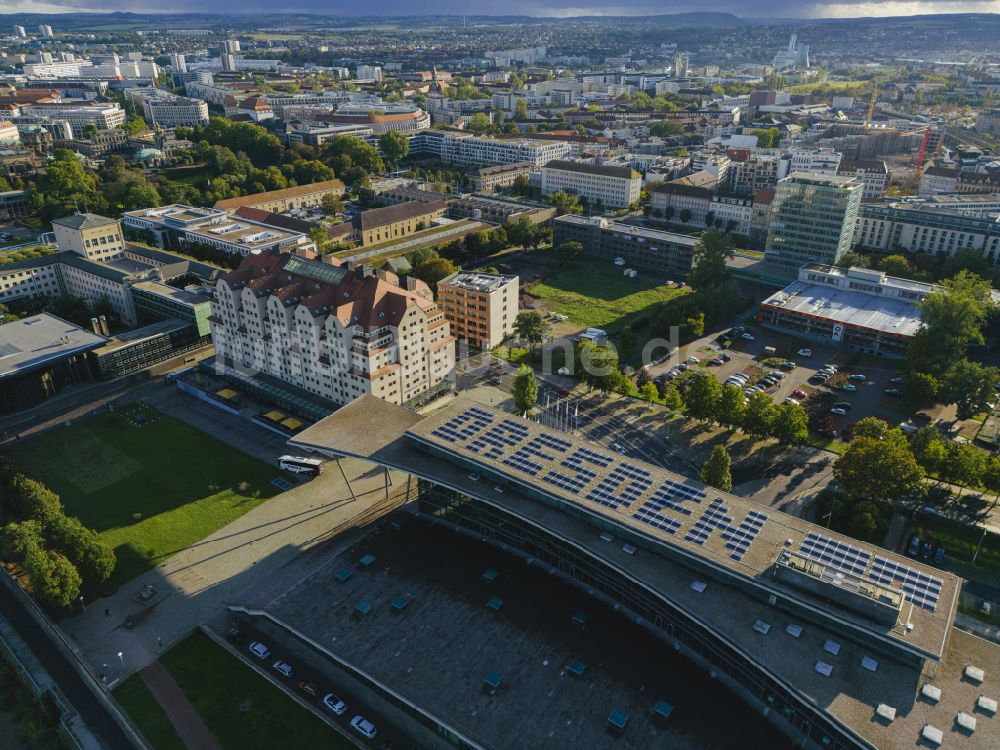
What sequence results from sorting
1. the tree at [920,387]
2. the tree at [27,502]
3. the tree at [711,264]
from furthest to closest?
the tree at [711,264] → the tree at [920,387] → the tree at [27,502]

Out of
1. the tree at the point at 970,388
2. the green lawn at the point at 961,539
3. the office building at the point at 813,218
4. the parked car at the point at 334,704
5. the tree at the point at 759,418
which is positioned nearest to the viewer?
the parked car at the point at 334,704

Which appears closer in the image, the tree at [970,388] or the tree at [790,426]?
the tree at [790,426]

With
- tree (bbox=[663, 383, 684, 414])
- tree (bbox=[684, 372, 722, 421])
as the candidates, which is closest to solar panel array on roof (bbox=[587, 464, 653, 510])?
tree (bbox=[684, 372, 722, 421])

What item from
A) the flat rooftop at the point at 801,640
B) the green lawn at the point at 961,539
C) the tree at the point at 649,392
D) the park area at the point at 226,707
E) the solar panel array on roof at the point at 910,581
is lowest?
the park area at the point at 226,707

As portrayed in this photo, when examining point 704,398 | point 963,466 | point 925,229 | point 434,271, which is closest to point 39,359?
point 434,271

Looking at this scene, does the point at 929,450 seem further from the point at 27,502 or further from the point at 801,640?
the point at 27,502

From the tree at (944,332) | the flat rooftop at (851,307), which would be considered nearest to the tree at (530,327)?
the flat rooftop at (851,307)

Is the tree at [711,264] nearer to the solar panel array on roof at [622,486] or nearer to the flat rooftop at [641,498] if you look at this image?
the flat rooftop at [641,498]
